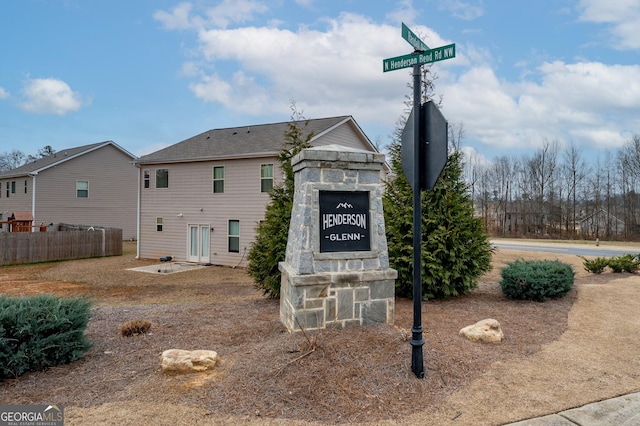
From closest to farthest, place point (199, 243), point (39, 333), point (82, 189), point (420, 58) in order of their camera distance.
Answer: point (420, 58), point (39, 333), point (199, 243), point (82, 189)

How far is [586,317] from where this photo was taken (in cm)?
641

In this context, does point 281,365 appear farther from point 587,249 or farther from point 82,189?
point 82,189

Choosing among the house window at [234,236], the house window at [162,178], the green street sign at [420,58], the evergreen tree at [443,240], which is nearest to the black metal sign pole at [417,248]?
the green street sign at [420,58]

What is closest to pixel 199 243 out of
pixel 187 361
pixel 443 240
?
pixel 443 240

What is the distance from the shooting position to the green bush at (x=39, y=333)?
12.9 feet

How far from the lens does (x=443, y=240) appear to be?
24.3 feet

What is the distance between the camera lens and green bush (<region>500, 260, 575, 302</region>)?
24.2 feet

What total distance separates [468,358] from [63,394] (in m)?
4.05

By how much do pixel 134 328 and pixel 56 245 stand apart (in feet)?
58.6

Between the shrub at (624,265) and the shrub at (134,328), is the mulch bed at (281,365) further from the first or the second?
the shrub at (624,265)

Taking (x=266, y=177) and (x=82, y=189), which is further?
(x=82, y=189)

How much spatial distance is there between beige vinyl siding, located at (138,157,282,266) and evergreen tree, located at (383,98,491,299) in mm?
8880

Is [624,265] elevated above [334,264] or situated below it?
below

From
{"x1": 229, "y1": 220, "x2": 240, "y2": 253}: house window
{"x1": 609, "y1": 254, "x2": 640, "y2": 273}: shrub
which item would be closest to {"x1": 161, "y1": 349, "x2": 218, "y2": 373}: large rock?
{"x1": 609, "y1": 254, "x2": 640, "y2": 273}: shrub
